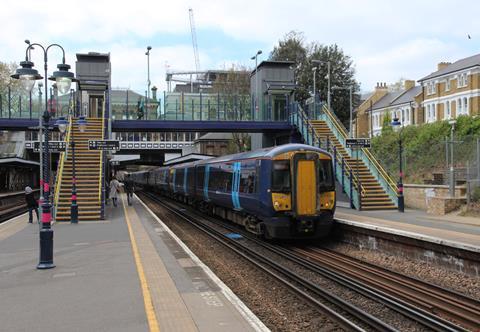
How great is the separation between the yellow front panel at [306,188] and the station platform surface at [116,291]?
3519 mm

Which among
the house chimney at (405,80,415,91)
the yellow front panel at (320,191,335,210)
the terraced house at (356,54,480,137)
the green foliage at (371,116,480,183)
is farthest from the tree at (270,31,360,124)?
the yellow front panel at (320,191,335,210)

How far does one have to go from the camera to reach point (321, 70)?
153 ft

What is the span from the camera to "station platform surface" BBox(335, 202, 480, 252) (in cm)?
1124

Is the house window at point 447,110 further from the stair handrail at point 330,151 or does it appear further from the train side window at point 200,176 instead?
the train side window at point 200,176

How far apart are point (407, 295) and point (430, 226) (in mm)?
6758

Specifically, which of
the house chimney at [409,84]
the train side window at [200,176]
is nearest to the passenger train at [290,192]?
the train side window at [200,176]

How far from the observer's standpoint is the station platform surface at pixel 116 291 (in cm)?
627

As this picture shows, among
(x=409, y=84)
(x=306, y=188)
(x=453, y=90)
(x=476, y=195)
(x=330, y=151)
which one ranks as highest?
(x=409, y=84)

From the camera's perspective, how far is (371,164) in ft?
76.4

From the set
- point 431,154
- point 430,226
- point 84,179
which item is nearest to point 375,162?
point 431,154

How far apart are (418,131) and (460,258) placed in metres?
29.4

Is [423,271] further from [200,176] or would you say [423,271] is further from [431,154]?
[431,154]

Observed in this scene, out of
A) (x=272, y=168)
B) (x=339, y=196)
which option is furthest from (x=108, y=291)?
(x=339, y=196)

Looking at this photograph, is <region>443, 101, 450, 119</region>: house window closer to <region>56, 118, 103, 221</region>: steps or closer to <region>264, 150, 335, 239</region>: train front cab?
<region>56, 118, 103, 221</region>: steps
